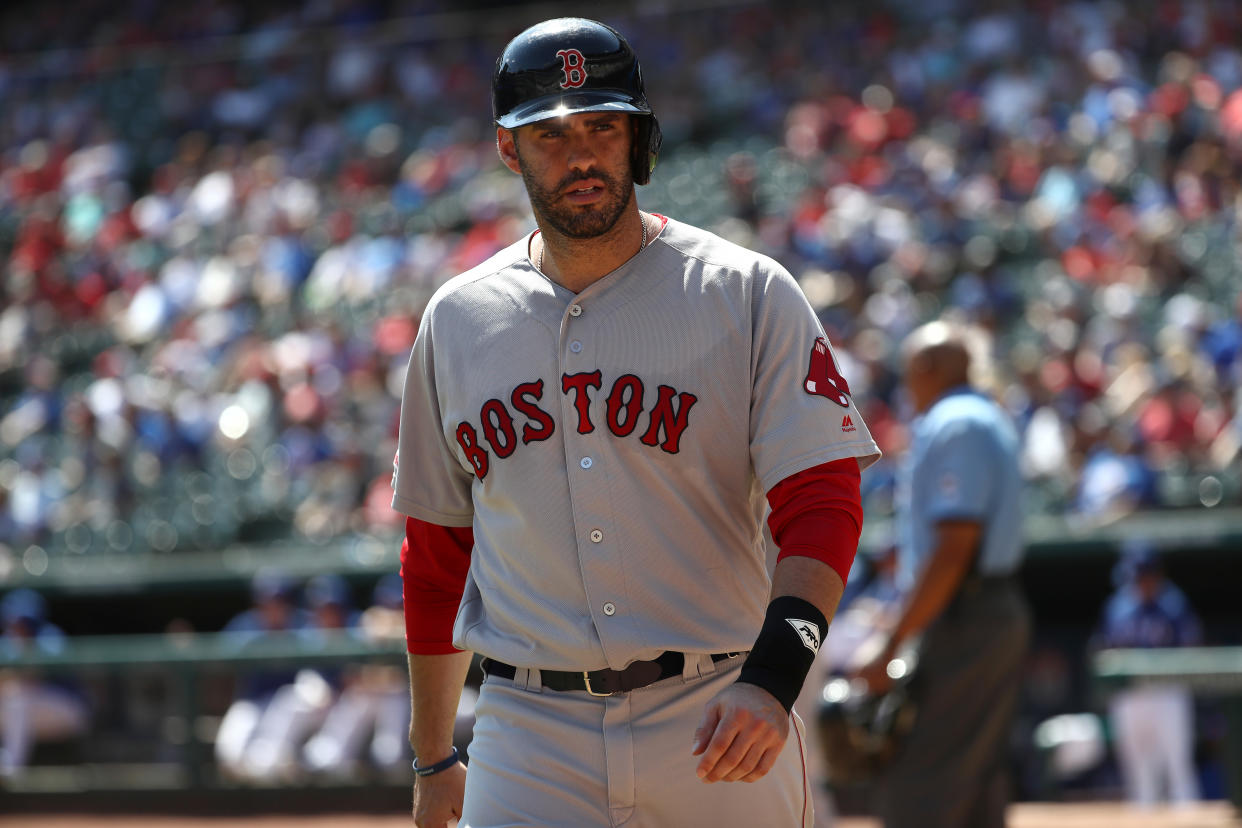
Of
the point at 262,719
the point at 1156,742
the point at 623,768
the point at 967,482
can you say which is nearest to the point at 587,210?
the point at 623,768

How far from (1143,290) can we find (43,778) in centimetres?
717

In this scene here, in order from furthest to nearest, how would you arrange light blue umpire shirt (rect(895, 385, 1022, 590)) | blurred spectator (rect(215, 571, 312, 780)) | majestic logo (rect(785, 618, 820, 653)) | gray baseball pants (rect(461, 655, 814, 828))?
blurred spectator (rect(215, 571, 312, 780)) < light blue umpire shirt (rect(895, 385, 1022, 590)) < gray baseball pants (rect(461, 655, 814, 828)) < majestic logo (rect(785, 618, 820, 653))

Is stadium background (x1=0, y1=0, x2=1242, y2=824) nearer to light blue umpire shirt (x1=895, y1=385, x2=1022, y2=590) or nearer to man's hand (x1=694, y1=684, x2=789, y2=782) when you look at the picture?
light blue umpire shirt (x1=895, y1=385, x2=1022, y2=590)

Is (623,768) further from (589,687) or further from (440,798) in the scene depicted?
(440,798)

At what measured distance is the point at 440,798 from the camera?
2.47 meters

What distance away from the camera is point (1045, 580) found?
340 inches

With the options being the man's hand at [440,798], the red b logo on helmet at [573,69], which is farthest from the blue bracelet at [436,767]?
the red b logo on helmet at [573,69]

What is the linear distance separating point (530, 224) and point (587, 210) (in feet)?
35.4

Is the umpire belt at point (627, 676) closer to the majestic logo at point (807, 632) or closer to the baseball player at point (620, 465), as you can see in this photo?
the baseball player at point (620, 465)

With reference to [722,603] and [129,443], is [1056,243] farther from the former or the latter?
→ [722,603]

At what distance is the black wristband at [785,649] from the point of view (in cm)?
198

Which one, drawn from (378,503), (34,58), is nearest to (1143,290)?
(378,503)

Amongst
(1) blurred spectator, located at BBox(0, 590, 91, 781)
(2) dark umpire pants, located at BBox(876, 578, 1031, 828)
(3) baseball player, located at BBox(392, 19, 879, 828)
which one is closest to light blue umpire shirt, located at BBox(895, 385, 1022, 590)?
(2) dark umpire pants, located at BBox(876, 578, 1031, 828)

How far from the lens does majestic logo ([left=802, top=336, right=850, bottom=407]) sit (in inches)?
87.3
